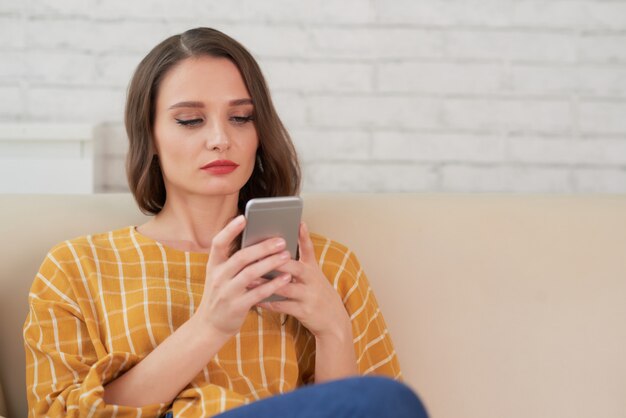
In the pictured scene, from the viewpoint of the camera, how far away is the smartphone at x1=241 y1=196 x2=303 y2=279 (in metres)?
1.31

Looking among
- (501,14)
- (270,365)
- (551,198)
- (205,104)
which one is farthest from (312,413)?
(501,14)

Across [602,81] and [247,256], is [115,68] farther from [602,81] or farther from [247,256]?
[247,256]

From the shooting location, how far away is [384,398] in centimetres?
104

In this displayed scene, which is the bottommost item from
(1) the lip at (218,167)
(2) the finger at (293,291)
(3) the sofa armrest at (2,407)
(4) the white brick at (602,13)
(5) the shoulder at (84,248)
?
(3) the sofa armrest at (2,407)

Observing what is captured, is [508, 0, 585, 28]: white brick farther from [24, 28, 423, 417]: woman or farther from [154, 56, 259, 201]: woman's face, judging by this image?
[154, 56, 259, 201]: woman's face

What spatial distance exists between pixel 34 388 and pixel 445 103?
1.97m

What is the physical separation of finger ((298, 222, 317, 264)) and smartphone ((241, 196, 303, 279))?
2 cm

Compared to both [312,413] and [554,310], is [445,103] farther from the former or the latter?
[312,413]

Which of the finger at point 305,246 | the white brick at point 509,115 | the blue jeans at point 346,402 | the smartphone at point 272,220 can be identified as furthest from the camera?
the white brick at point 509,115

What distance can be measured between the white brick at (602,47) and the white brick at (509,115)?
0.17 m

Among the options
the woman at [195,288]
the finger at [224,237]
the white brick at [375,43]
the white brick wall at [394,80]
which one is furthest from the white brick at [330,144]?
the finger at [224,237]

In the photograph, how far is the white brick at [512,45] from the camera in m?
3.09

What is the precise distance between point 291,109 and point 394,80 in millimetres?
337

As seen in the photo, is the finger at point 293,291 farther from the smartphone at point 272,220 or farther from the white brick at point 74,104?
the white brick at point 74,104
